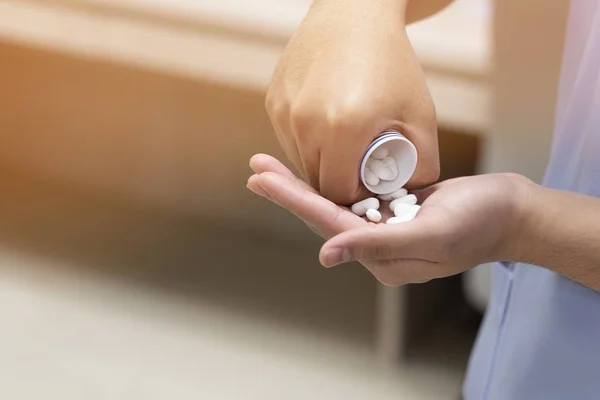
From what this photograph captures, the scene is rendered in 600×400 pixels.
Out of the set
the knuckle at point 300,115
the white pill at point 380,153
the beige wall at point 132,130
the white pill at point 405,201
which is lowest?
the white pill at point 405,201

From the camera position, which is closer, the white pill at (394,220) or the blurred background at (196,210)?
the white pill at (394,220)

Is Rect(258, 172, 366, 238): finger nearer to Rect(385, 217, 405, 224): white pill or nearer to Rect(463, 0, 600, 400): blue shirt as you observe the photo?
Rect(385, 217, 405, 224): white pill

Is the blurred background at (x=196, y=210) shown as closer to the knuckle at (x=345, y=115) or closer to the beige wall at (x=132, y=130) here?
the beige wall at (x=132, y=130)

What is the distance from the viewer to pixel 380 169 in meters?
0.52

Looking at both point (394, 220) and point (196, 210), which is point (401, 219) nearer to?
point (394, 220)

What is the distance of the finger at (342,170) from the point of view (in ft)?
1.60

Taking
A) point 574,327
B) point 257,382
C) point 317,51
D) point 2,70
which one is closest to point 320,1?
point 317,51

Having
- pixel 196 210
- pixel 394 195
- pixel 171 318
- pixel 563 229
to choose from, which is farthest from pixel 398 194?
pixel 196 210

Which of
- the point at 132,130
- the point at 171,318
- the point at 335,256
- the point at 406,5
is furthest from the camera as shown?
the point at 132,130

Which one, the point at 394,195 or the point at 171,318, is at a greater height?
the point at 171,318

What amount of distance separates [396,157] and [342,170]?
39mm

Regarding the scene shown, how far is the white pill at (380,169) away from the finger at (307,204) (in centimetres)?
5

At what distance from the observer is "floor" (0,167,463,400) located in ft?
4.12

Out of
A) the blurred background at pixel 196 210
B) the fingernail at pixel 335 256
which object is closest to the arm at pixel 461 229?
the fingernail at pixel 335 256
